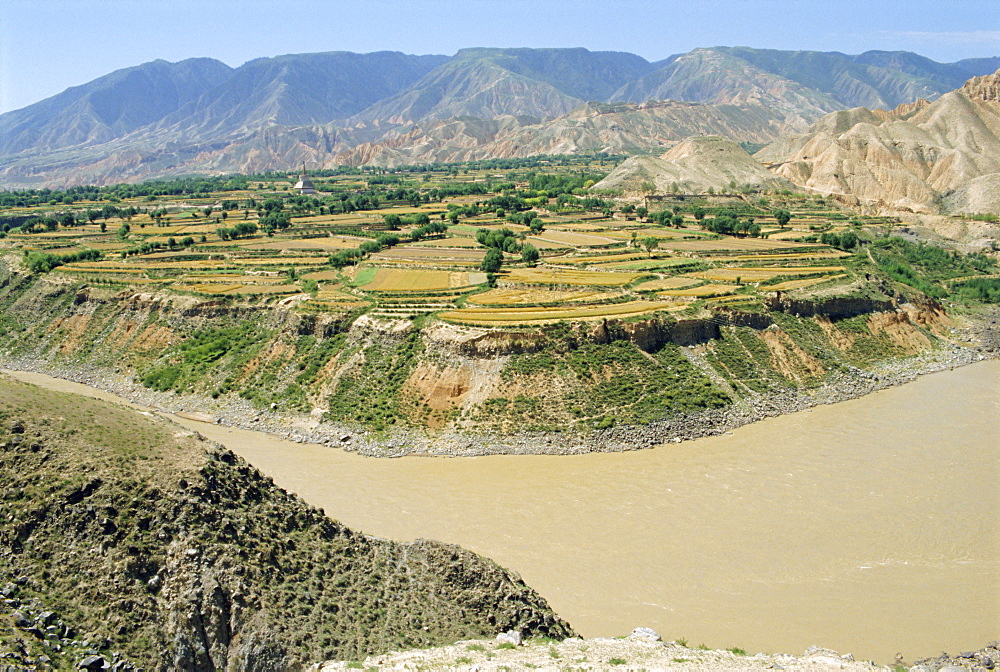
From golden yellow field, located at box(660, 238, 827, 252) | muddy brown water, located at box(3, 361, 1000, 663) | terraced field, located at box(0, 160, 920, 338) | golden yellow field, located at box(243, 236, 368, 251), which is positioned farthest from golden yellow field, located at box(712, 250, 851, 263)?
golden yellow field, located at box(243, 236, 368, 251)

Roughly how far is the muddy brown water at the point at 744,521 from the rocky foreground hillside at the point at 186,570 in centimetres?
573

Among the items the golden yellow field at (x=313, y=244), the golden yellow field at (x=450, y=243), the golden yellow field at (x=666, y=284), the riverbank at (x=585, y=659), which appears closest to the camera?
the riverbank at (x=585, y=659)

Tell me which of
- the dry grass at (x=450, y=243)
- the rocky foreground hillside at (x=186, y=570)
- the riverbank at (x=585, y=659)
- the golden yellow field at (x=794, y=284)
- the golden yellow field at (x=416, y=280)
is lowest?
the riverbank at (x=585, y=659)

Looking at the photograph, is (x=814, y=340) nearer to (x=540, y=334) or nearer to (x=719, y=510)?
(x=540, y=334)

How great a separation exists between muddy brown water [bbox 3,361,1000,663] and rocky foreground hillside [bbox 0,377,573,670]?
18.8 ft

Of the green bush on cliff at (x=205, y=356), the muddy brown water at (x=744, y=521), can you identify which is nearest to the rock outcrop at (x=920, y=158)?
the muddy brown water at (x=744, y=521)

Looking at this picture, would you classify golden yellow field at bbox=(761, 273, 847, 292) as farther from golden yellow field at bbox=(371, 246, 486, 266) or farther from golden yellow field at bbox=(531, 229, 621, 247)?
golden yellow field at bbox=(371, 246, 486, 266)

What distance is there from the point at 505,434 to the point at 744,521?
13.3 meters

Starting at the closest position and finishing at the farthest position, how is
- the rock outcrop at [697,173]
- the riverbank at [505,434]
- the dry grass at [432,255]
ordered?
the riverbank at [505,434] < the dry grass at [432,255] < the rock outcrop at [697,173]

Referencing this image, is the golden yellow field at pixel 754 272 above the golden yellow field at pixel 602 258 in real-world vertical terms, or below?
below

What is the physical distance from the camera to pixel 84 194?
149000 mm

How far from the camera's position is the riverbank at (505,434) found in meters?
39.6

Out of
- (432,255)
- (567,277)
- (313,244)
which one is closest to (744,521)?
(567,277)

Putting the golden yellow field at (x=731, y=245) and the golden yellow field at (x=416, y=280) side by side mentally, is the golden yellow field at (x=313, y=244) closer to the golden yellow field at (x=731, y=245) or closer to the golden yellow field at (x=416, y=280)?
the golden yellow field at (x=416, y=280)
